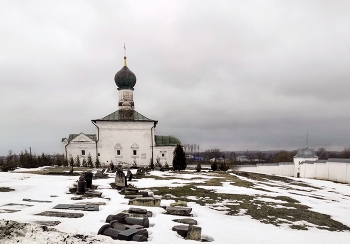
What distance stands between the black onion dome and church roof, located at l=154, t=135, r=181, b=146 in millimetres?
8685

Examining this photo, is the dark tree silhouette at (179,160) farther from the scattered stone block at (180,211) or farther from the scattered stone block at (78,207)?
the scattered stone block at (78,207)

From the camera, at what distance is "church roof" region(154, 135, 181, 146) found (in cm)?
3596

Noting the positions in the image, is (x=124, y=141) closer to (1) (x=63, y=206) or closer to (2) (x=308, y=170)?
(1) (x=63, y=206)

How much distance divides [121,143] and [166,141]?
20.4 feet

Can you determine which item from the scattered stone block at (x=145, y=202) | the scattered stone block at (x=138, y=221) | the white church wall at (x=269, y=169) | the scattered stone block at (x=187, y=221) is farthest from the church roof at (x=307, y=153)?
the scattered stone block at (x=138, y=221)

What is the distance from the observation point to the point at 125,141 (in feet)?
114

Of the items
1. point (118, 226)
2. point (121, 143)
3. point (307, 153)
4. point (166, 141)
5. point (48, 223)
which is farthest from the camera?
point (307, 153)

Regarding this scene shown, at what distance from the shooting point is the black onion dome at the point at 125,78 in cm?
3697

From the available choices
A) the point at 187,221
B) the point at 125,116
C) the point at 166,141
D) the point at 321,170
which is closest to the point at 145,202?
the point at 187,221

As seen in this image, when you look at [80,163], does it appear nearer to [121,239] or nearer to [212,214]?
[212,214]

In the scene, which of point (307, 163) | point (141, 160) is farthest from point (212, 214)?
point (307, 163)

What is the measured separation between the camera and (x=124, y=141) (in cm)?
3481

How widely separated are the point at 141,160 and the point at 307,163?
24.0 meters

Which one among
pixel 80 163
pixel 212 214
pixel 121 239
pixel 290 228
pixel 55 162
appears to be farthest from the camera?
pixel 80 163
